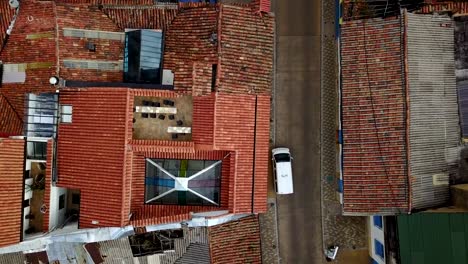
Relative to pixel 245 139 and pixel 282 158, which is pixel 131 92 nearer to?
pixel 245 139

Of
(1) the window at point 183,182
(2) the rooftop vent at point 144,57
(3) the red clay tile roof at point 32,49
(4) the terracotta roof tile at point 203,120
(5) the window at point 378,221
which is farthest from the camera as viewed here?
(5) the window at point 378,221

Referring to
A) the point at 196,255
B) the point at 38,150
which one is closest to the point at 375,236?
the point at 196,255

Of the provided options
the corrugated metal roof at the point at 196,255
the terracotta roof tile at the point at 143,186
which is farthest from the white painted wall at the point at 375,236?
the corrugated metal roof at the point at 196,255

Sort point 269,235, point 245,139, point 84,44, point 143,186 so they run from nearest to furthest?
1. point 245,139
2. point 143,186
3. point 84,44
4. point 269,235

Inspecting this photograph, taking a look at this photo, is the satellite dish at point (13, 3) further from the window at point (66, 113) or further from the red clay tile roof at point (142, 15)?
the window at point (66, 113)

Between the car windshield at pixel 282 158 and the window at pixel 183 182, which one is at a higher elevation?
the car windshield at pixel 282 158

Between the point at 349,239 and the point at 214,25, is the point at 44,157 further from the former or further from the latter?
the point at 349,239

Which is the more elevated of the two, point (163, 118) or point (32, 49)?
point (32, 49)
